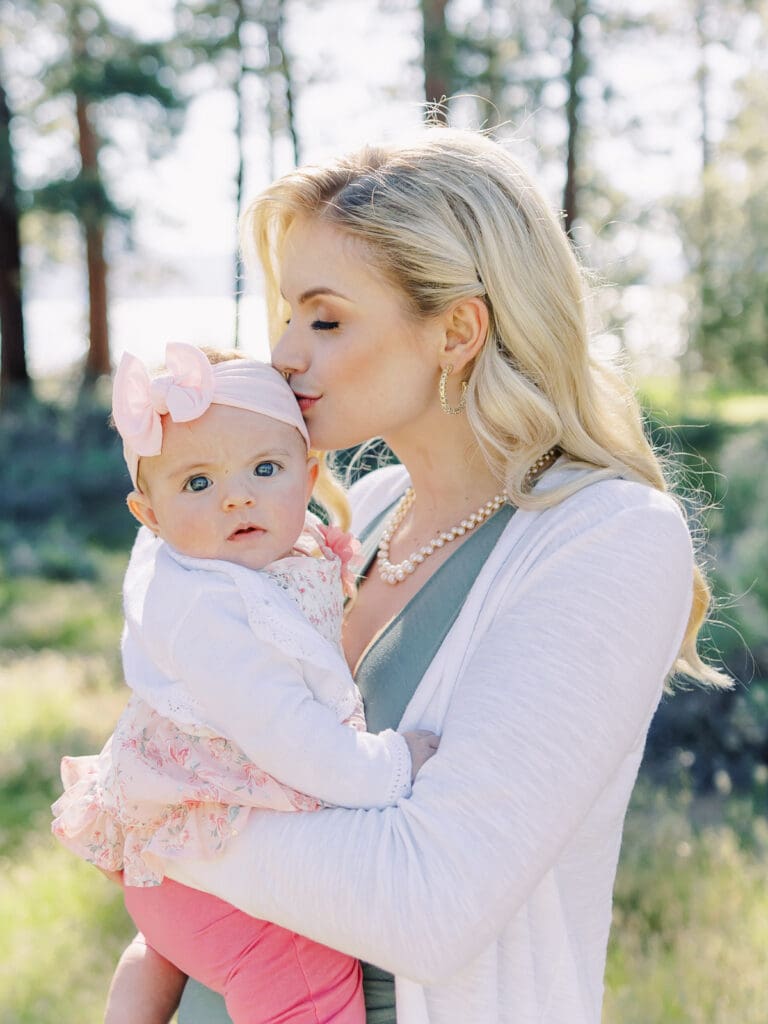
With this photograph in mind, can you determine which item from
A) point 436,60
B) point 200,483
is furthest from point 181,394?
point 436,60

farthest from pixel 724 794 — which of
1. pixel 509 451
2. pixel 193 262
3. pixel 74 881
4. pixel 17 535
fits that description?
pixel 193 262

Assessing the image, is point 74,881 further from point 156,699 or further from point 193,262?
point 193,262

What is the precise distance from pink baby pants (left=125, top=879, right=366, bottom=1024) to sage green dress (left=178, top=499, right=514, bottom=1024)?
3.6 inches

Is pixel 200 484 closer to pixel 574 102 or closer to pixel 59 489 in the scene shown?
pixel 59 489

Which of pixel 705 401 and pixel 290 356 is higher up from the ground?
pixel 290 356

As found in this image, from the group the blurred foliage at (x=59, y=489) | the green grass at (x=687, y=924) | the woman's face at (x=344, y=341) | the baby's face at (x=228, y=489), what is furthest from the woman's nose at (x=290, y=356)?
the blurred foliage at (x=59, y=489)

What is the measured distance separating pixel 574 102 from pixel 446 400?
49.7ft

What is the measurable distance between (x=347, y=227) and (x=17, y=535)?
1103 cm

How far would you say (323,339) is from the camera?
2043 millimetres

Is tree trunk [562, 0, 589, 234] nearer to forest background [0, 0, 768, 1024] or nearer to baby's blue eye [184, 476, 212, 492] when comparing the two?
forest background [0, 0, 768, 1024]

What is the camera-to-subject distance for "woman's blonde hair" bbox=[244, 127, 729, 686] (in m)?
1.99

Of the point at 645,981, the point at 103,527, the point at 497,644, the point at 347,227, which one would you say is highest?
the point at 347,227

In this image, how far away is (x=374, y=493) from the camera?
106 inches

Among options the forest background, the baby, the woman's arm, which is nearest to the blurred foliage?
the forest background
